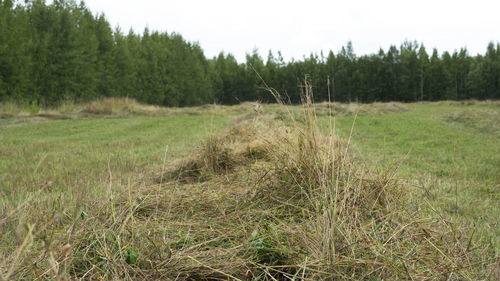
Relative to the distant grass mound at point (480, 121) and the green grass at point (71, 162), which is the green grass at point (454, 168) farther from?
the green grass at point (71, 162)

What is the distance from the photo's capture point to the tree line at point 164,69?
14844 mm

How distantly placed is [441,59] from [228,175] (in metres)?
40.1

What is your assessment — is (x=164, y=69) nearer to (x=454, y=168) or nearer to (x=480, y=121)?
(x=480, y=121)

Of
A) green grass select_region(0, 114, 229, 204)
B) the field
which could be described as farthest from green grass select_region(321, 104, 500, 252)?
green grass select_region(0, 114, 229, 204)

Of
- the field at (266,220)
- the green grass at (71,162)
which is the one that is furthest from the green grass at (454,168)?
the green grass at (71,162)

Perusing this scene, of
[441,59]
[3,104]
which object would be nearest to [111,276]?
[3,104]

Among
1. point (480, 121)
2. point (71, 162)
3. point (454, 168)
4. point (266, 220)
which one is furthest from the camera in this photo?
point (480, 121)

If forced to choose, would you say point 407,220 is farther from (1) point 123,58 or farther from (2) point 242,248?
(1) point 123,58

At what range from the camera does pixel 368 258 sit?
1269 millimetres

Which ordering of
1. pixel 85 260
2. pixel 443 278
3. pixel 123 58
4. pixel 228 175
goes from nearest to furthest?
pixel 443 278 → pixel 85 260 → pixel 228 175 → pixel 123 58

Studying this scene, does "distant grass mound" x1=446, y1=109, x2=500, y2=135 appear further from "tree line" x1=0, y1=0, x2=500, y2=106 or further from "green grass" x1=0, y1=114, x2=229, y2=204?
"green grass" x1=0, y1=114, x2=229, y2=204

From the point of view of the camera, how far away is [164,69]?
84.3 feet

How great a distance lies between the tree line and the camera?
14844 mm

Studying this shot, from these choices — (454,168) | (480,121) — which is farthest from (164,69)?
(454,168)
